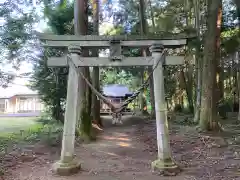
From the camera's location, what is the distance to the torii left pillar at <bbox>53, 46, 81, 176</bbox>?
20.7ft

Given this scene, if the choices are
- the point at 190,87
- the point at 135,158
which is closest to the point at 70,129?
the point at 135,158

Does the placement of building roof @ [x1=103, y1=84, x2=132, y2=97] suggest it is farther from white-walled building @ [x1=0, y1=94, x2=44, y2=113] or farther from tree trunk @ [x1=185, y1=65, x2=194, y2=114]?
white-walled building @ [x1=0, y1=94, x2=44, y2=113]

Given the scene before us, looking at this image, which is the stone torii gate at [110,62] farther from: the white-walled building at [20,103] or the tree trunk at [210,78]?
the white-walled building at [20,103]

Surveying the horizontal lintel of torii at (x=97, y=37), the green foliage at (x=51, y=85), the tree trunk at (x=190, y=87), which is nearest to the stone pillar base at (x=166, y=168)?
the horizontal lintel of torii at (x=97, y=37)

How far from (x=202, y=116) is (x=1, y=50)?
8.26 meters

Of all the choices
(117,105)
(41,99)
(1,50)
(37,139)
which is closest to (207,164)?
(117,105)

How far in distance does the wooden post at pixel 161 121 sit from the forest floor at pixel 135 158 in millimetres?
311

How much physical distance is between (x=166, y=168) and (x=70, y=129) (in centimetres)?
237

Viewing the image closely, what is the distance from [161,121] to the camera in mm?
6555

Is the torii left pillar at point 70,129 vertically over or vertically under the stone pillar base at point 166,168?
over

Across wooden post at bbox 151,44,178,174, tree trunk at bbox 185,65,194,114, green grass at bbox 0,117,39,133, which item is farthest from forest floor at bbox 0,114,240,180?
tree trunk at bbox 185,65,194,114

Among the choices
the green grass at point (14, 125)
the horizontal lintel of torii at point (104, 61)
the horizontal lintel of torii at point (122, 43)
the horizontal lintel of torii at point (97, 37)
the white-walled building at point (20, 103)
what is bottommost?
the green grass at point (14, 125)

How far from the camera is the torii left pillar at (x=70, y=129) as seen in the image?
6316mm

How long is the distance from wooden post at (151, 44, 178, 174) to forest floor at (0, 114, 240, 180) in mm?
311
